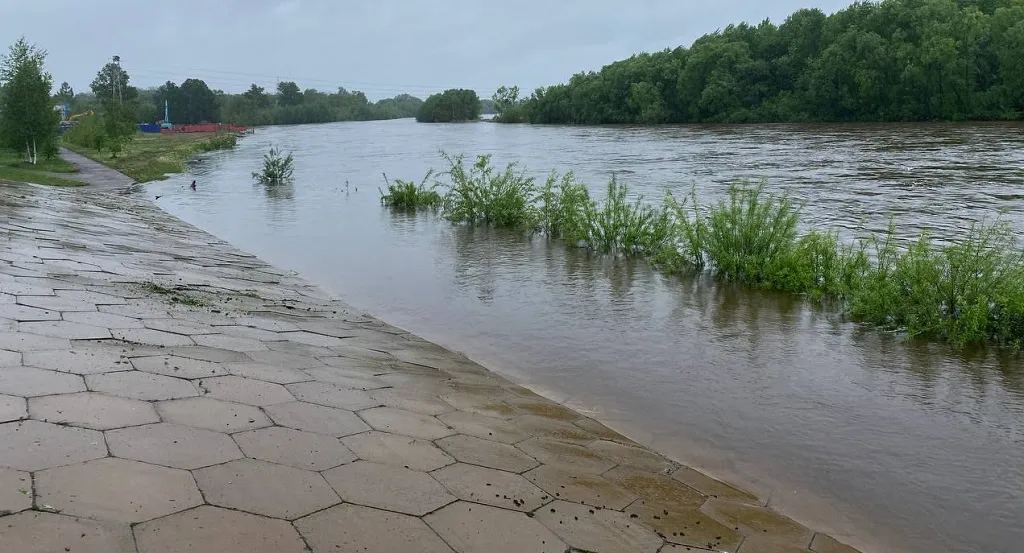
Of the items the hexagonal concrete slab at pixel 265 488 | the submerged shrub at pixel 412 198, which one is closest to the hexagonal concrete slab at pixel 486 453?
the hexagonal concrete slab at pixel 265 488

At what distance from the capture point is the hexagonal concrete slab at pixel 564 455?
446cm

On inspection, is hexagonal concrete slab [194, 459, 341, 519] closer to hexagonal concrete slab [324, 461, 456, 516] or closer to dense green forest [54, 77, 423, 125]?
hexagonal concrete slab [324, 461, 456, 516]

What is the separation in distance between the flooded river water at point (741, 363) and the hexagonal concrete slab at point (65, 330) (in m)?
3.30

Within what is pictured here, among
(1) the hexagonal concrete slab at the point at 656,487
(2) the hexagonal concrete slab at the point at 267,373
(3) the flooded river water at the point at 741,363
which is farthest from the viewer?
(2) the hexagonal concrete slab at the point at 267,373

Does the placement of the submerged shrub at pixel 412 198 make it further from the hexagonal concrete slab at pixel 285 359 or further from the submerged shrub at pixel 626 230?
the hexagonal concrete slab at pixel 285 359

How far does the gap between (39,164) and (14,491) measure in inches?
1429

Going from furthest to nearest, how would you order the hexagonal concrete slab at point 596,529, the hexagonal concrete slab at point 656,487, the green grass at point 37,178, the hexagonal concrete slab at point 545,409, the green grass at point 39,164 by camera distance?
1. the green grass at point 39,164
2. the green grass at point 37,178
3. the hexagonal concrete slab at point 545,409
4. the hexagonal concrete slab at point 656,487
5. the hexagonal concrete slab at point 596,529

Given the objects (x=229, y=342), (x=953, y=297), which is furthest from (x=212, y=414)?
(x=953, y=297)

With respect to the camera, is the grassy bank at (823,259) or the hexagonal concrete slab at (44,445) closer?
the hexagonal concrete slab at (44,445)

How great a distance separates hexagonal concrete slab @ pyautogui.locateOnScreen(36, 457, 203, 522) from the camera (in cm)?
305

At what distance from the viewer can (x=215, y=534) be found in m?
3.01

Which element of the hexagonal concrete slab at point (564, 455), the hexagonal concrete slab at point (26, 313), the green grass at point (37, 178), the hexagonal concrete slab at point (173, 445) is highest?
the green grass at point (37, 178)

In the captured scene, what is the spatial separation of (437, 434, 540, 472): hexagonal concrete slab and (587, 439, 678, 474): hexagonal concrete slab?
2.01ft

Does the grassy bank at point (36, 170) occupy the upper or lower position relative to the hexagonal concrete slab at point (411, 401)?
upper
